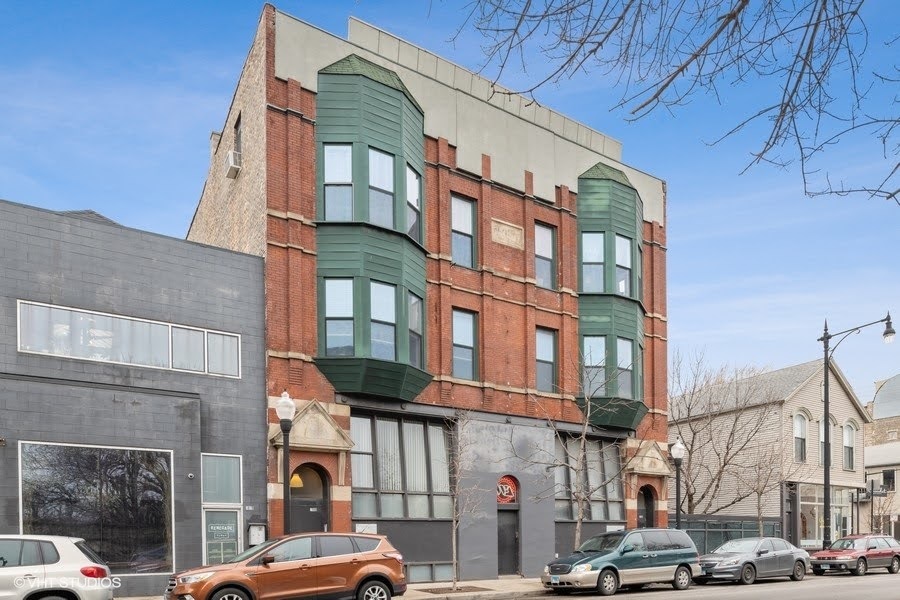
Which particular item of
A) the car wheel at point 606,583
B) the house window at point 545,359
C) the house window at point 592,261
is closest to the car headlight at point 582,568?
the car wheel at point 606,583

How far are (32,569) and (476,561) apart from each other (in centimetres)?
1481

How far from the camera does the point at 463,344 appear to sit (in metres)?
28.4

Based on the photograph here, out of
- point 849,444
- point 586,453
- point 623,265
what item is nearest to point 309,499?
point 586,453

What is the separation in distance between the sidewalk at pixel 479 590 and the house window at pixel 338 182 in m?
9.42

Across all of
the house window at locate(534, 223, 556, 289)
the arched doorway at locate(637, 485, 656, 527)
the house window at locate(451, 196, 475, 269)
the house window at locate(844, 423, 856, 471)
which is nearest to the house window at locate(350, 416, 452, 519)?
the house window at locate(451, 196, 475, 269)

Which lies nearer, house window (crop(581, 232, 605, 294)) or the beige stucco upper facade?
the beige stucco upper facade

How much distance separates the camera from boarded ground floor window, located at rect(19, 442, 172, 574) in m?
19.2

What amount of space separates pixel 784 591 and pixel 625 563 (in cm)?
418

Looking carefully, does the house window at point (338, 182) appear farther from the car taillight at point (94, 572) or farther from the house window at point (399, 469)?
the car taillight at point (94, 572)

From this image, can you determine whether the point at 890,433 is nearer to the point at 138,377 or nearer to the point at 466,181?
the point at 466,181

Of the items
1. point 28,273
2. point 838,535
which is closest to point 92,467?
point 28,273

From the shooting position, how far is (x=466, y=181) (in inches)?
1132

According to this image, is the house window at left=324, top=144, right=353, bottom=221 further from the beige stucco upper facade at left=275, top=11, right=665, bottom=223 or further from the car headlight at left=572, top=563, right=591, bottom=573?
the car headlight at left=572, top=563, right=591, bottom=573

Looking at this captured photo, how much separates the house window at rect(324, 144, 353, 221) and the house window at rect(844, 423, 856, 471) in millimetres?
33124
